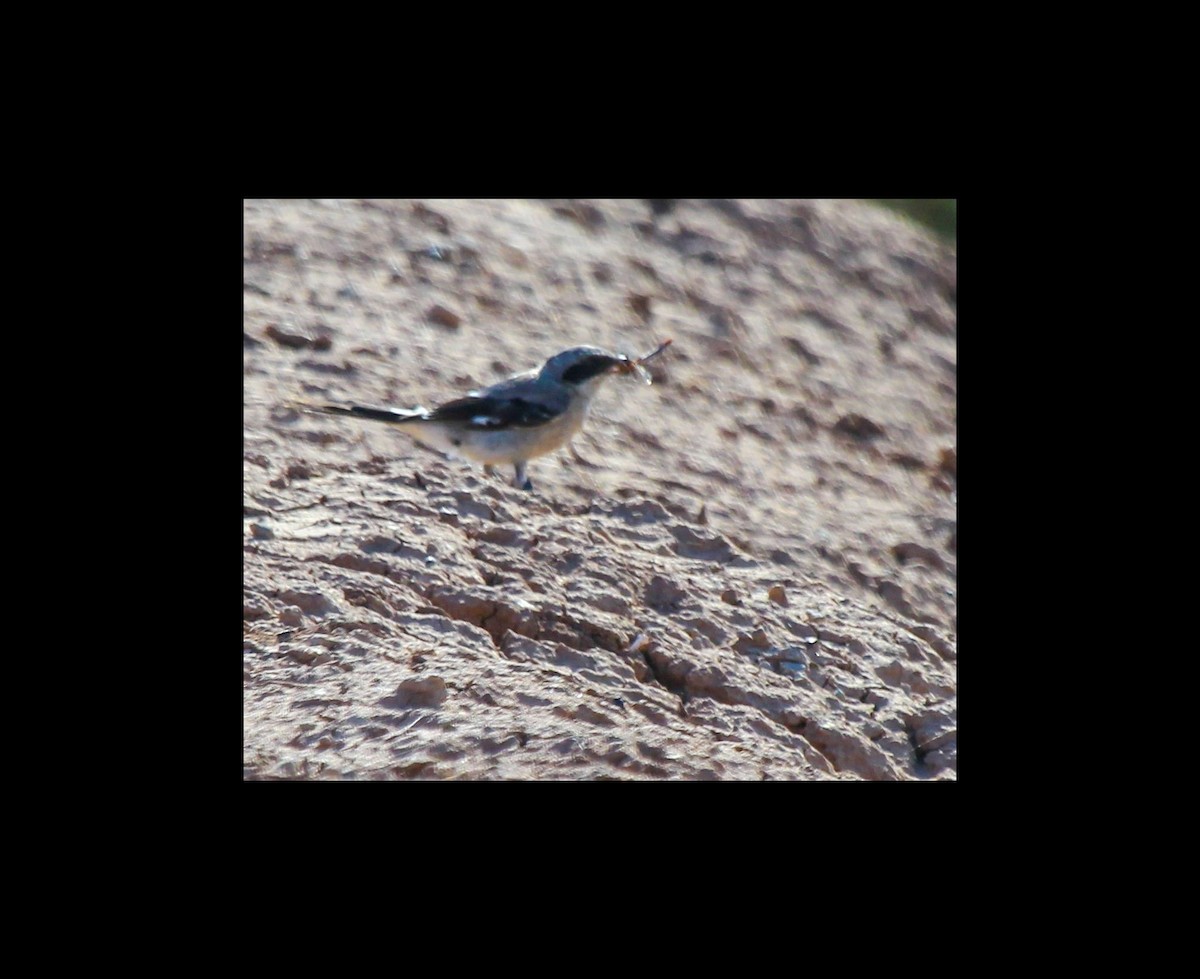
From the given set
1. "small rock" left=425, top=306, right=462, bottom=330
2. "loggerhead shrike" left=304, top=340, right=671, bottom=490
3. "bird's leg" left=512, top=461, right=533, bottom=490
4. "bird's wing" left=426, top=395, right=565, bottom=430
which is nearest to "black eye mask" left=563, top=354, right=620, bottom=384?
"loggerhead shrike" left=304, top=340, right=671, bottom=490

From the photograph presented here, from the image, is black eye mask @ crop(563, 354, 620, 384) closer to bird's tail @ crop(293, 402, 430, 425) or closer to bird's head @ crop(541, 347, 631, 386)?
bird's head @ crop(541, 347, 631, 386)

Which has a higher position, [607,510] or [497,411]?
[497,411]

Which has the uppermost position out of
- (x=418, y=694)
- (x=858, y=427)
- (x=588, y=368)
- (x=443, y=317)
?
(x=443, y=317)

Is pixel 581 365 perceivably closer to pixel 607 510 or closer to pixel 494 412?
pixel 494 412

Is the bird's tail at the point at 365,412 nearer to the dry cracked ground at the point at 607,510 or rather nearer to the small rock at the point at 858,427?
the dry cracked ground at the point at 607,510

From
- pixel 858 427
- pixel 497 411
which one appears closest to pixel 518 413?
pixel 497 411

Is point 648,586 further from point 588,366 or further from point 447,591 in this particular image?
point 588,366
